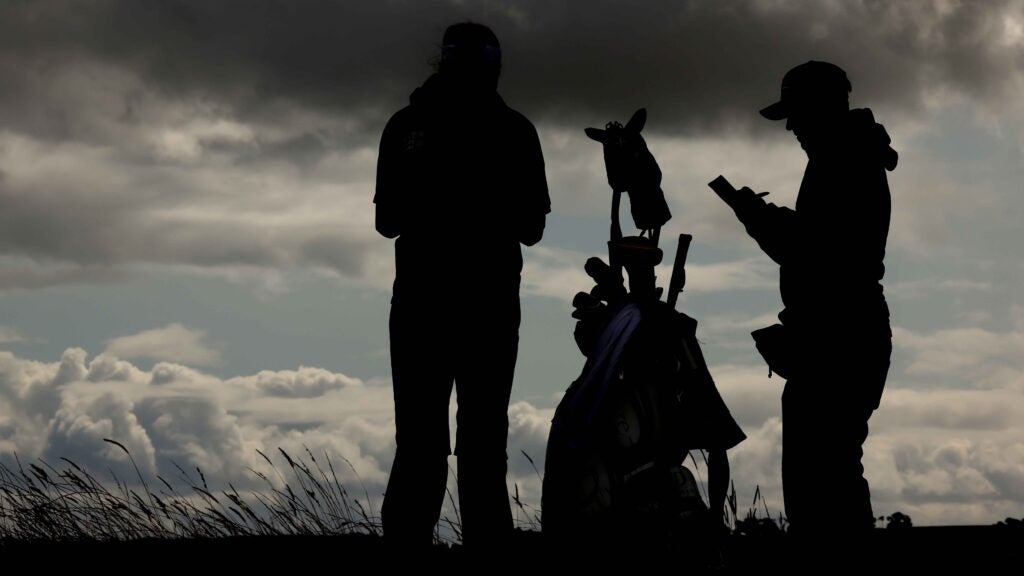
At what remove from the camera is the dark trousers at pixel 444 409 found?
636 centimetres

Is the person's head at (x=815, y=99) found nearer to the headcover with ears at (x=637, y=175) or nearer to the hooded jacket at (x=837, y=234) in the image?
the hooded jacket at (x=837, y=234)

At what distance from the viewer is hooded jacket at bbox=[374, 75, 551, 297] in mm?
6375

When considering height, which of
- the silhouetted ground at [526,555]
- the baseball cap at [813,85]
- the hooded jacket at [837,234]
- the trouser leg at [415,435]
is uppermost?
the baseball cap at [813,85]

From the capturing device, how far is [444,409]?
254 inches

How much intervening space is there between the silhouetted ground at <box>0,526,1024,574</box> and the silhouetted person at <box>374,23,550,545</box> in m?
0.28

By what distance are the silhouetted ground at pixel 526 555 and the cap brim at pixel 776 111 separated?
217 cm

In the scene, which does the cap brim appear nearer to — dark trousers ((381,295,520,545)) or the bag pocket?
the bag pocket

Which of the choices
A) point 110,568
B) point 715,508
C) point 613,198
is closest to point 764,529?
point 715,508

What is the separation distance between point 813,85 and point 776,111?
0.29 m

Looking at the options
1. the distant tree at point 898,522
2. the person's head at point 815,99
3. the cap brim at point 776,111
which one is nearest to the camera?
the person's head at point 815,99

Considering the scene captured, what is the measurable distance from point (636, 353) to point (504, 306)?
2.40 ft

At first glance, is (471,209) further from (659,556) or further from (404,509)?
(659,556)

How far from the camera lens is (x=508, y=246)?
642cm

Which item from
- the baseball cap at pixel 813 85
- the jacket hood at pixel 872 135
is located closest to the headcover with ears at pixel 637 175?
the baseball cap at pixel 813 85
